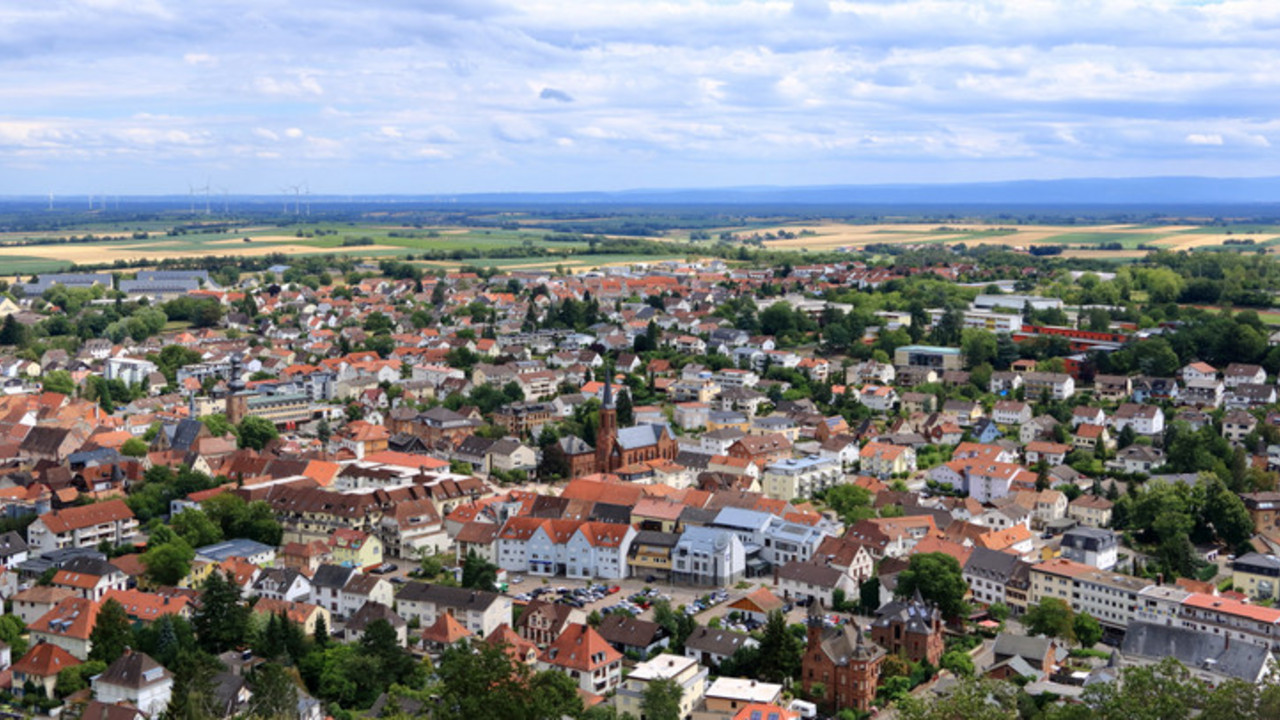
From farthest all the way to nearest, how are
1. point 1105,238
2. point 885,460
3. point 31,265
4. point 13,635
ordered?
1. point 1105,238
2. point 31,265
3. point 885,460
4. point 13,635

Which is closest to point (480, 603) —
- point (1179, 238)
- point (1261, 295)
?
point (1261, 295)

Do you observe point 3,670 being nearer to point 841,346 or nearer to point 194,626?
point 194,626

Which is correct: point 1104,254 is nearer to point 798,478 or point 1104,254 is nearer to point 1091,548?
point 798,478

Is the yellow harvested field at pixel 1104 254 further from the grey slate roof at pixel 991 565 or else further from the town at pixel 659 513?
the grey slate roof at pixel 991 565

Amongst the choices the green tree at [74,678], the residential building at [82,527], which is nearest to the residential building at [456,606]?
the green tree at [74,678]

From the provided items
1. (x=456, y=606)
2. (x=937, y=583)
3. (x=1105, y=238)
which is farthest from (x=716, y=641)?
(x=1105, y=238)

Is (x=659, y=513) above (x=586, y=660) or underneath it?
above
